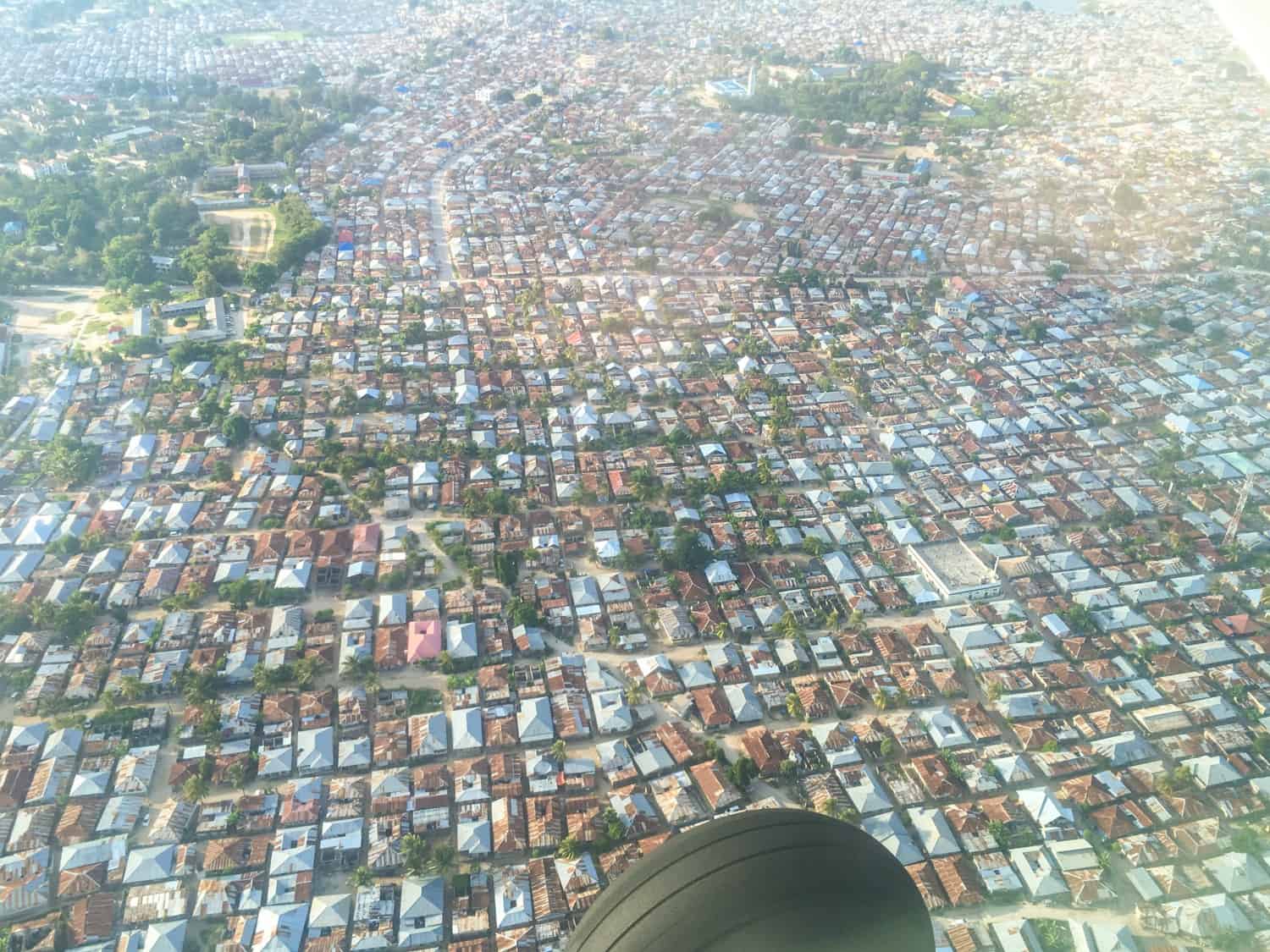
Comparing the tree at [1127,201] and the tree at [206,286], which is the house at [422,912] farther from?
the tree at [1127,201]

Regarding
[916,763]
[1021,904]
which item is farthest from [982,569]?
[1021,904]

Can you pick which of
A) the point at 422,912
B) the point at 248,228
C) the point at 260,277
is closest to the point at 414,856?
the point at 422,912

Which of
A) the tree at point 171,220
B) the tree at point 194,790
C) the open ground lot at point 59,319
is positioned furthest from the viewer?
the tree at point 171,220

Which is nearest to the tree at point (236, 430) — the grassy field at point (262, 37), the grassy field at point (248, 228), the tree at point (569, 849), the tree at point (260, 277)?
the tree at point (260, 277)

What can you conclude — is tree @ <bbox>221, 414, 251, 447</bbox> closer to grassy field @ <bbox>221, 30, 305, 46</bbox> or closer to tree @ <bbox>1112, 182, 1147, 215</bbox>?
tree @ <bbox>1112, 182, 1147, 215</bbox>

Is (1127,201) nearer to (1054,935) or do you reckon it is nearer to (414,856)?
(1054,935)
